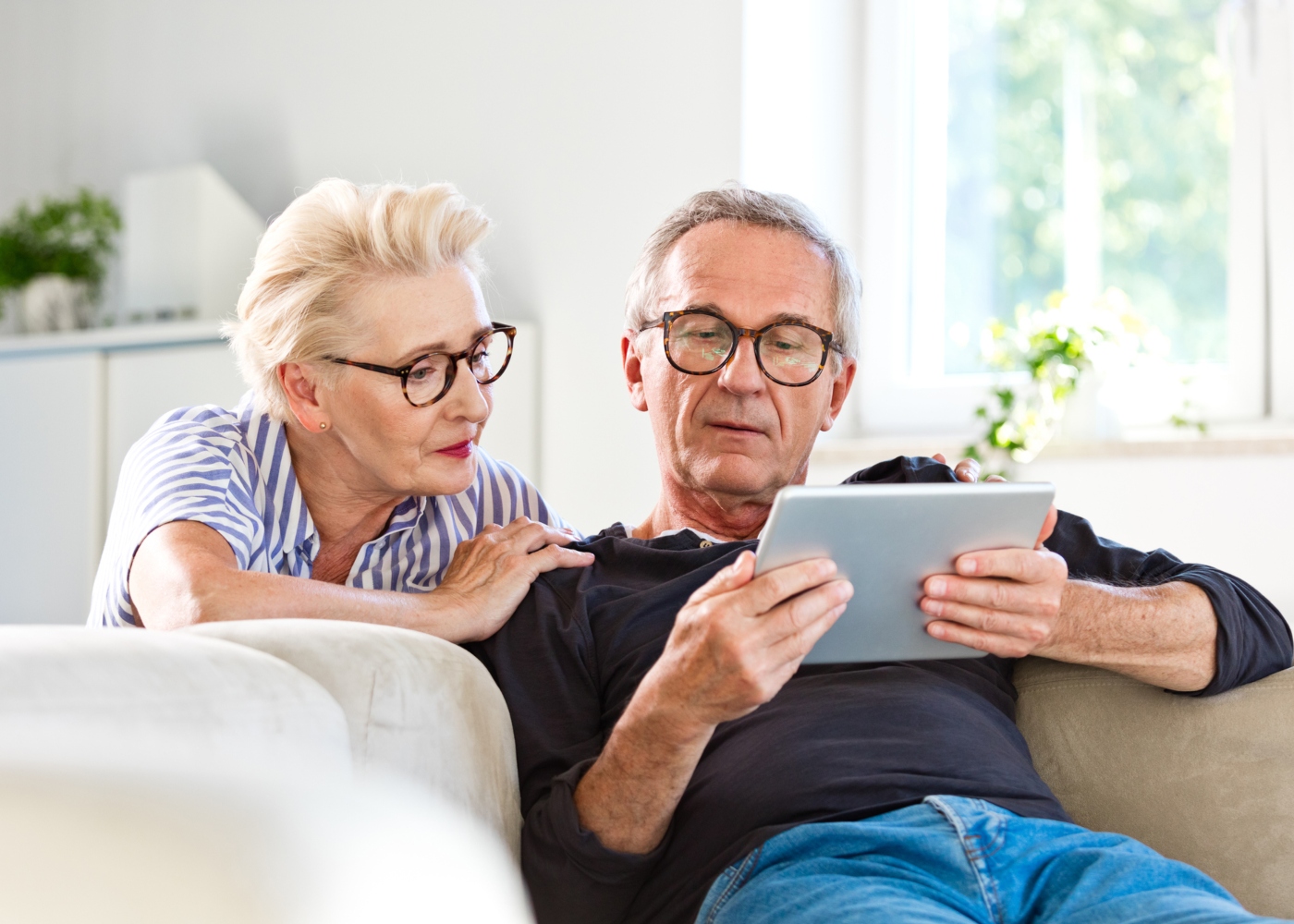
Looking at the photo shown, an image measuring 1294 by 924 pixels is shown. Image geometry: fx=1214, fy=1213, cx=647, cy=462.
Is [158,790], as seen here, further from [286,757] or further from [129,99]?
[129,99]

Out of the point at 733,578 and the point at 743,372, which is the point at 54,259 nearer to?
the point at 743,372

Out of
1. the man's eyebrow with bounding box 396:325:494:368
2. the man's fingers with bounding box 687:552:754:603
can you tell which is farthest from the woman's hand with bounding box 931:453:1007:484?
the man's eyebrow with bounding box 396:325:494:368

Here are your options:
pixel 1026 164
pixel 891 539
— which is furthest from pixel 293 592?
pixel 1026 164

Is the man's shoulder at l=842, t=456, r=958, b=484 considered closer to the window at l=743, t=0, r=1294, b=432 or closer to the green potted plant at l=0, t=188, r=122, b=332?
the window at l=743, t=0, r=1294, b=432

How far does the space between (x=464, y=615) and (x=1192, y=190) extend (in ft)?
→ 6.83

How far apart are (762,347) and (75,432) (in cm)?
222

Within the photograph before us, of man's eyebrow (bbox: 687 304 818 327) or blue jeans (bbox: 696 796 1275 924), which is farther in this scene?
man's eyebrow (bbox: 687 304 818 327)

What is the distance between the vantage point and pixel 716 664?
0.95 metres

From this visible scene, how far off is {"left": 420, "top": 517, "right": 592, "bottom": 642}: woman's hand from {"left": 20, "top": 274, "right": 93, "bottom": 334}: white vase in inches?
93.6

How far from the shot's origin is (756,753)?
1180mm

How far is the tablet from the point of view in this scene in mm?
916

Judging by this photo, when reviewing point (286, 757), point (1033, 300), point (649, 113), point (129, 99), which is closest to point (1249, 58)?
point (1033, 300)

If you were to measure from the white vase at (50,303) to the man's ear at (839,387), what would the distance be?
2.58m

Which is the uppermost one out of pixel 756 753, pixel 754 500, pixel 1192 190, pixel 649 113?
pixel 649 113
